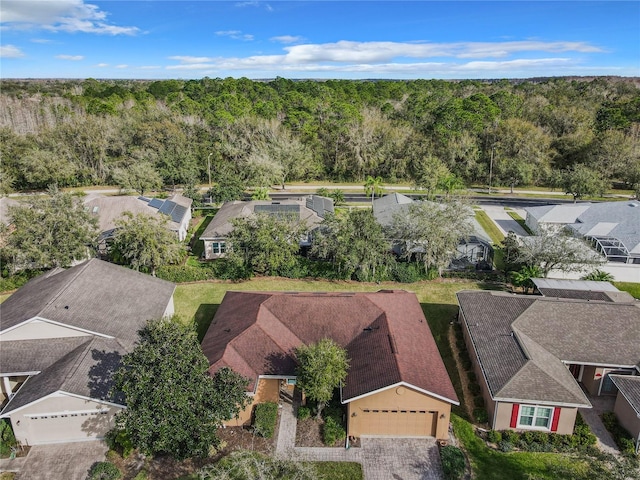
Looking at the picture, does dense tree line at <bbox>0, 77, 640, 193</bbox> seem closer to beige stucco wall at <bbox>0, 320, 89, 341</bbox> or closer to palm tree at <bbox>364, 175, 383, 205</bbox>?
palm tree at <bbox>364, 175, 383, 205</bbox>

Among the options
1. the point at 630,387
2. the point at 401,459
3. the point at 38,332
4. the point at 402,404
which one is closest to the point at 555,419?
the point at 630,387

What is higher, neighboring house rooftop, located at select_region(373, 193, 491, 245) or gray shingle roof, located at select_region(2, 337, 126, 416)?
neighboring house rooftop, located at select_region(373, 193, 491, 245)

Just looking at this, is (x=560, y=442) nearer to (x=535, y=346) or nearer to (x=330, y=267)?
(x=535, y=346)

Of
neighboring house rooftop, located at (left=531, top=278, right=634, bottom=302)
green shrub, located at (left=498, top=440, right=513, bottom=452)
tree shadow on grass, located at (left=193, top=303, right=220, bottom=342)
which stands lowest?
green shrub, located at (left=498, top=440, right=513, bottom=452)

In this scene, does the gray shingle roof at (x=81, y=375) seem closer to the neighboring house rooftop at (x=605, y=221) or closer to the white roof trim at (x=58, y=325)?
the white roof trim at (x=58, y=325)

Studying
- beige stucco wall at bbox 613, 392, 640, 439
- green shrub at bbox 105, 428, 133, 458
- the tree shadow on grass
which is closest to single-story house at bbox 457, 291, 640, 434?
beige stucco wall at bbox 613, 392, 640, 439

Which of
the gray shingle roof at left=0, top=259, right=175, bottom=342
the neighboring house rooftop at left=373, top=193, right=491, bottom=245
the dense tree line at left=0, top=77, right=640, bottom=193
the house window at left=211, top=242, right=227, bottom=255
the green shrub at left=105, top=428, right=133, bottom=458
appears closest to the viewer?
the green shrub at left=105, top=428, right=133, bottom=458

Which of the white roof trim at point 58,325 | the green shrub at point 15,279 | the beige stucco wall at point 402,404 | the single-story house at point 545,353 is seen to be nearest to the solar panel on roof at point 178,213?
the green shrub at point 15,279

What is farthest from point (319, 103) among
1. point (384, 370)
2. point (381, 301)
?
point (384, 370)
